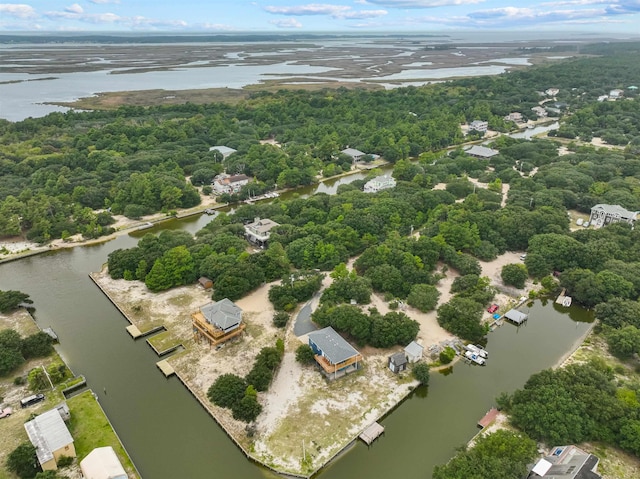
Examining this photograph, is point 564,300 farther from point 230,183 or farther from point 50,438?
point 230,183

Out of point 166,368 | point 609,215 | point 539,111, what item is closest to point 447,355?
point 166,368

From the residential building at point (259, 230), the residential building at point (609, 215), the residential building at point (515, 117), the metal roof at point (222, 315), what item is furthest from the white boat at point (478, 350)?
the residential building at point (515, 117)

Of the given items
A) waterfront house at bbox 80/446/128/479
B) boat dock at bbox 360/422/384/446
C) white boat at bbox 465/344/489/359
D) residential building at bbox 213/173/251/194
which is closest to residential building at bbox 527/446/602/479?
boat dock at bbox 360/422/384/446

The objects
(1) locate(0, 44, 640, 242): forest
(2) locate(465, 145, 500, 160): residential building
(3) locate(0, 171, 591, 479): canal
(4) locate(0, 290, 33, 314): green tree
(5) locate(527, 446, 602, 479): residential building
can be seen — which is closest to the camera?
(5) locate(527, 446, 602, 479): residential building

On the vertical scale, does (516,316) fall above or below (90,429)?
below

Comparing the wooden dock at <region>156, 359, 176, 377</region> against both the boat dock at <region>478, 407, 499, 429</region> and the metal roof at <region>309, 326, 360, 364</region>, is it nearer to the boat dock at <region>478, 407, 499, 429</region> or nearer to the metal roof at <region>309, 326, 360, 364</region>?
the metal roof at <region>309, 326, 360, 364</region>

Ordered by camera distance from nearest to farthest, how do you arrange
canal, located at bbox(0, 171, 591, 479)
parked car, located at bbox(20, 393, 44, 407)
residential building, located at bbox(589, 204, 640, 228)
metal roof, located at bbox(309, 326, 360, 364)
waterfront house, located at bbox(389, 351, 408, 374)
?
canal, located at bbox(0, 171, 591, 479) < parked car, located at bbox(20, 393, 44, 407) < metal roof, located at bbox(309, 326, 360, 364) < waterfront house, located at bbox(389, 351, 408, 374) < residential building, located at bbox(589, 204, 640, 228)

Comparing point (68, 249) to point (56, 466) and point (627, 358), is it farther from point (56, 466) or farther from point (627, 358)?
point (627, 358)
